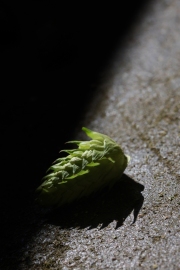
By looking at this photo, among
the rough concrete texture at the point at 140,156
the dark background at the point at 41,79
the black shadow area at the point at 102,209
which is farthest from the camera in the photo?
the dark background at the point at 41,79

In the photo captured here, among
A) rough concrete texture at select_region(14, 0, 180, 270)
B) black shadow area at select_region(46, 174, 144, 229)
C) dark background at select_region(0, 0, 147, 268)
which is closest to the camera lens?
rough concrete texture at select_region(14, 0, 180, 270)

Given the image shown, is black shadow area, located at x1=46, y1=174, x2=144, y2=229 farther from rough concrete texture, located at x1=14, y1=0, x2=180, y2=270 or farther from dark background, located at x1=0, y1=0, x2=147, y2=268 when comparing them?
dark background, located at x1=0, y1=0, x2=147, y2=268

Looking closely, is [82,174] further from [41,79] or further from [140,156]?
[41,79]

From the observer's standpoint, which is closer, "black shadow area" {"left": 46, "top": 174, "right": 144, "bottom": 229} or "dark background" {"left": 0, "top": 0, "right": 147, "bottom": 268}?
"black shadow area" {"left": 46, "top": 174, "right": 144, "bottom": 229}

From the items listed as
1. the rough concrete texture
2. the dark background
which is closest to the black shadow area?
the rough concrete texture

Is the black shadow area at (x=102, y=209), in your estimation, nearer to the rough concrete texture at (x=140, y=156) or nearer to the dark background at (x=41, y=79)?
the rough concrete texture at (x=140, y=156)

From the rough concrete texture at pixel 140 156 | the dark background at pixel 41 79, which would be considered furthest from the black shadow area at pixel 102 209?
the dark background at pixel 41 79
